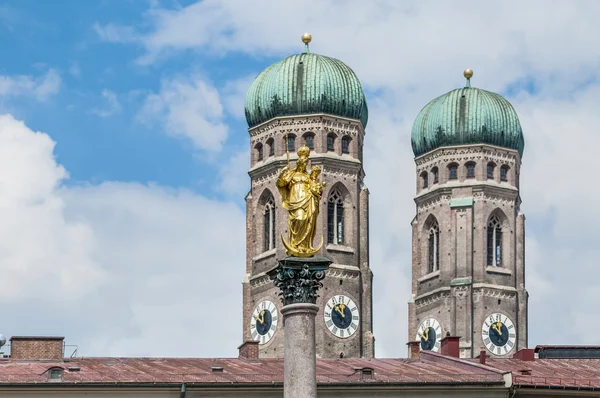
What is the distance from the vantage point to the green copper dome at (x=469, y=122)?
143125mm

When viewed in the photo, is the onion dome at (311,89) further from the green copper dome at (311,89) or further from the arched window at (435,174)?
the arched window at (435,174)

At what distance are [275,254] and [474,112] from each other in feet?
55.4

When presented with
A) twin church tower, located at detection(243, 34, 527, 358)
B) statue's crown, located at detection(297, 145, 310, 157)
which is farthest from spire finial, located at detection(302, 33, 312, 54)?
statue's crown, located at detection(297, 145, 310, 157)

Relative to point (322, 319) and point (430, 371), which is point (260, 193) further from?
point (430, 371)

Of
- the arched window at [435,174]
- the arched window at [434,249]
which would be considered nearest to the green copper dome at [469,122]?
the arched window at [435,174]

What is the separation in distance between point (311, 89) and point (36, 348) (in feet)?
191

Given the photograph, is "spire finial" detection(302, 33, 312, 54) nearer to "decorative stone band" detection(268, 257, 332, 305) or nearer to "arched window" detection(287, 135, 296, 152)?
"arched window" detection(287, 135, 296, 152)

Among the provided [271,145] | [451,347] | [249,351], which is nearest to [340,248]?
[271,145]

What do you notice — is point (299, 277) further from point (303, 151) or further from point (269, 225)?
point (269, 225)

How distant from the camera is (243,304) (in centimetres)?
13538

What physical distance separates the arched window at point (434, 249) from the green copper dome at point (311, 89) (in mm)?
8732

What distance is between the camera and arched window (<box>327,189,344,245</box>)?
133875 mm

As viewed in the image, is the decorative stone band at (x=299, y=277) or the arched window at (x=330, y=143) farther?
the arched window at (x=330, y=143)

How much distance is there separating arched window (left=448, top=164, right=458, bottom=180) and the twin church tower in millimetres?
59
